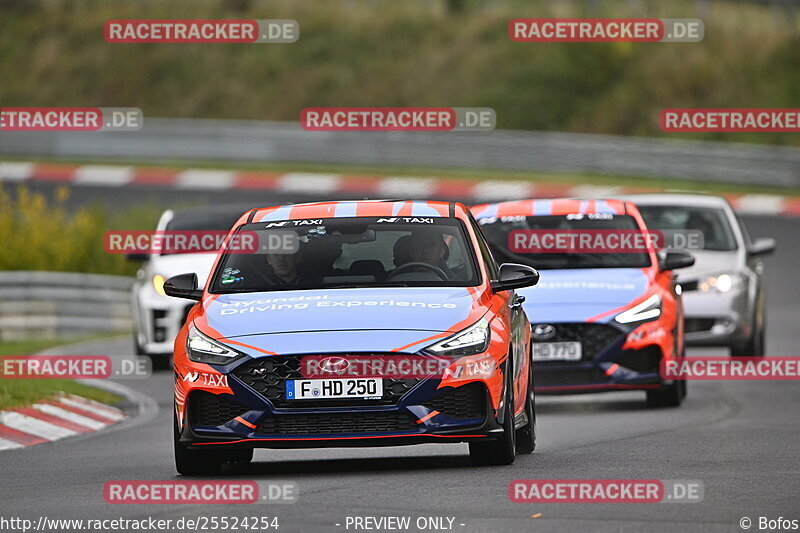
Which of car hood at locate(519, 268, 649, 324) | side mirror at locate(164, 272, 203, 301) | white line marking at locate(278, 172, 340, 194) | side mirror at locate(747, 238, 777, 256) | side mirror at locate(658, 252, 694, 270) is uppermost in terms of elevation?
white line marking at locate(278, 172, 340, 194)

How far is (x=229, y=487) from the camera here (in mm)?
9562

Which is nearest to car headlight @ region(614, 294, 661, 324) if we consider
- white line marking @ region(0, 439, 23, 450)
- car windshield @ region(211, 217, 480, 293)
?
car windshield @ region(211, 217, 480, 293)

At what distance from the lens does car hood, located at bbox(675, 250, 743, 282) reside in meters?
17.7

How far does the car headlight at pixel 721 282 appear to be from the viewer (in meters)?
17.6

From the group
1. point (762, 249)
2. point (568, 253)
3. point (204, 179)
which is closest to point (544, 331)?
point (568, 253)

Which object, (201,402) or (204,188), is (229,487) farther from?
(204,188)

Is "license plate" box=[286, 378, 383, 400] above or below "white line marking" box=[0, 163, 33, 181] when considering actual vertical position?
below

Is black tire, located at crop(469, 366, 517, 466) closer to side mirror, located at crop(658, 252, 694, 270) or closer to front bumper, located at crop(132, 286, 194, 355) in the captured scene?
side mirror, located at crop(658, 252, 694, 270)

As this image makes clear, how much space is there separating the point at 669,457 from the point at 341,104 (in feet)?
134

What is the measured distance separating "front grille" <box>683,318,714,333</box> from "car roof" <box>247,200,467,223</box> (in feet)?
22.0

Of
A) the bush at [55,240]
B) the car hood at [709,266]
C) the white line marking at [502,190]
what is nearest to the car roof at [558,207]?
the car hood at [709,266]

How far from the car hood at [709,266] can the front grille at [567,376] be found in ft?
13.0

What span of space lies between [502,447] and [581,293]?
4335 mm

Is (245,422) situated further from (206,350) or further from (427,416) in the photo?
(427,416)
